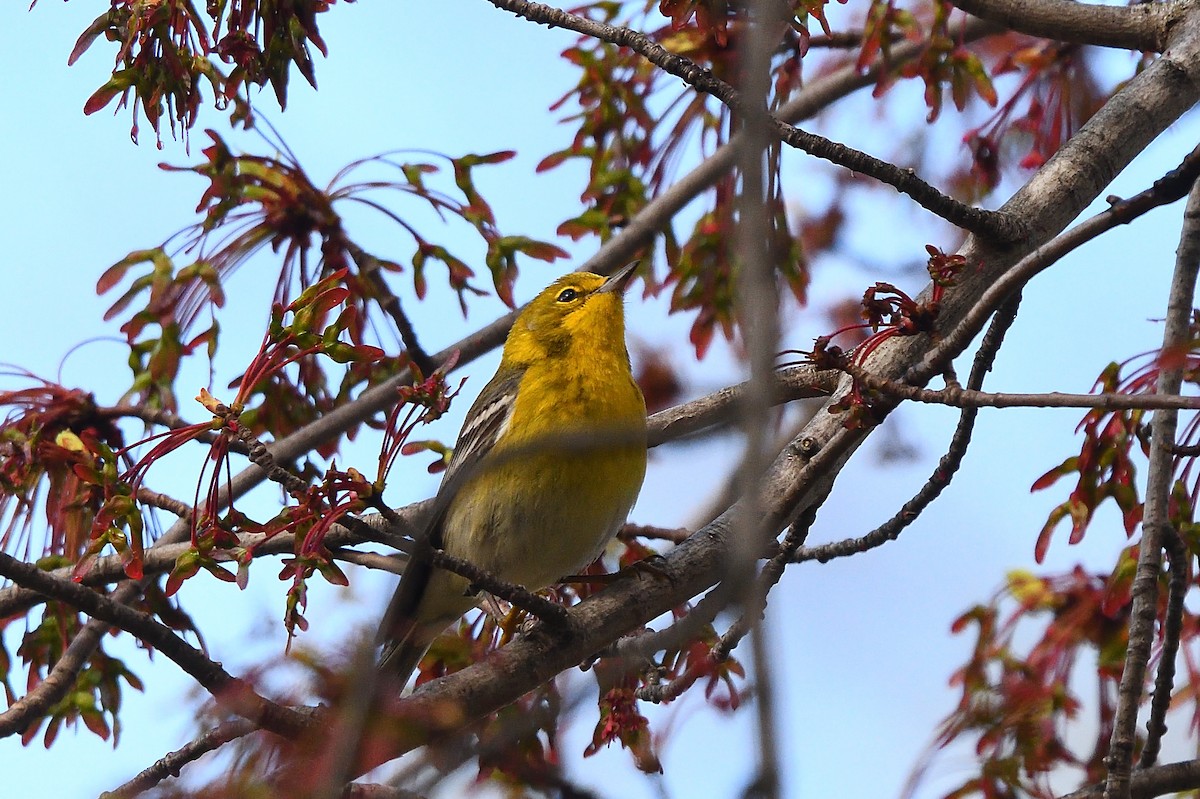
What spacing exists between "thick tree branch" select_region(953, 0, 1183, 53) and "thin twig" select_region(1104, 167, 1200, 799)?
0.67 metres

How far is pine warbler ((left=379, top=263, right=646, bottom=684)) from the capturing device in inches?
193

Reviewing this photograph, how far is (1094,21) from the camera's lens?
15.3ft

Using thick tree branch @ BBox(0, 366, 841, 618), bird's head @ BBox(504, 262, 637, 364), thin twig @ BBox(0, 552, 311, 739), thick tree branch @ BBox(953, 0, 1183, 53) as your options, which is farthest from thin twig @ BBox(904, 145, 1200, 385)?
bird's head @ BBox(504, 262, 637, 364)

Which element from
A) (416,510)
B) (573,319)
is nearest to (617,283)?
(573,319)

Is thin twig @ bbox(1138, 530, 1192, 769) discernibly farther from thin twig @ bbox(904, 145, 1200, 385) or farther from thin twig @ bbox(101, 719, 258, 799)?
thin twig @ bbox(101, 719, 258, 799)

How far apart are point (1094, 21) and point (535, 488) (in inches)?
111

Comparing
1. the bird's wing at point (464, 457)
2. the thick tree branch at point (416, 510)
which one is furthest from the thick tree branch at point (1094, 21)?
the bird's wing at point (464, 457)

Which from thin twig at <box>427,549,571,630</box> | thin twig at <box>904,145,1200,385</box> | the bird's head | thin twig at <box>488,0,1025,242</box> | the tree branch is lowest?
the tree branch

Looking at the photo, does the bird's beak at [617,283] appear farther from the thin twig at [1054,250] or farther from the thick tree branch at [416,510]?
the thin twig at [1054,250]

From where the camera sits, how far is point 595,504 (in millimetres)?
4902

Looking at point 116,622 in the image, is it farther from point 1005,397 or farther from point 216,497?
point 1005,397

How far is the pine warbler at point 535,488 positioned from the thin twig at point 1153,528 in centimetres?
183

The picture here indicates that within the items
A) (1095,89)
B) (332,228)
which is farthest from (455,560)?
(1095,89)

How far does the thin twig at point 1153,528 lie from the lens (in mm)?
3625
